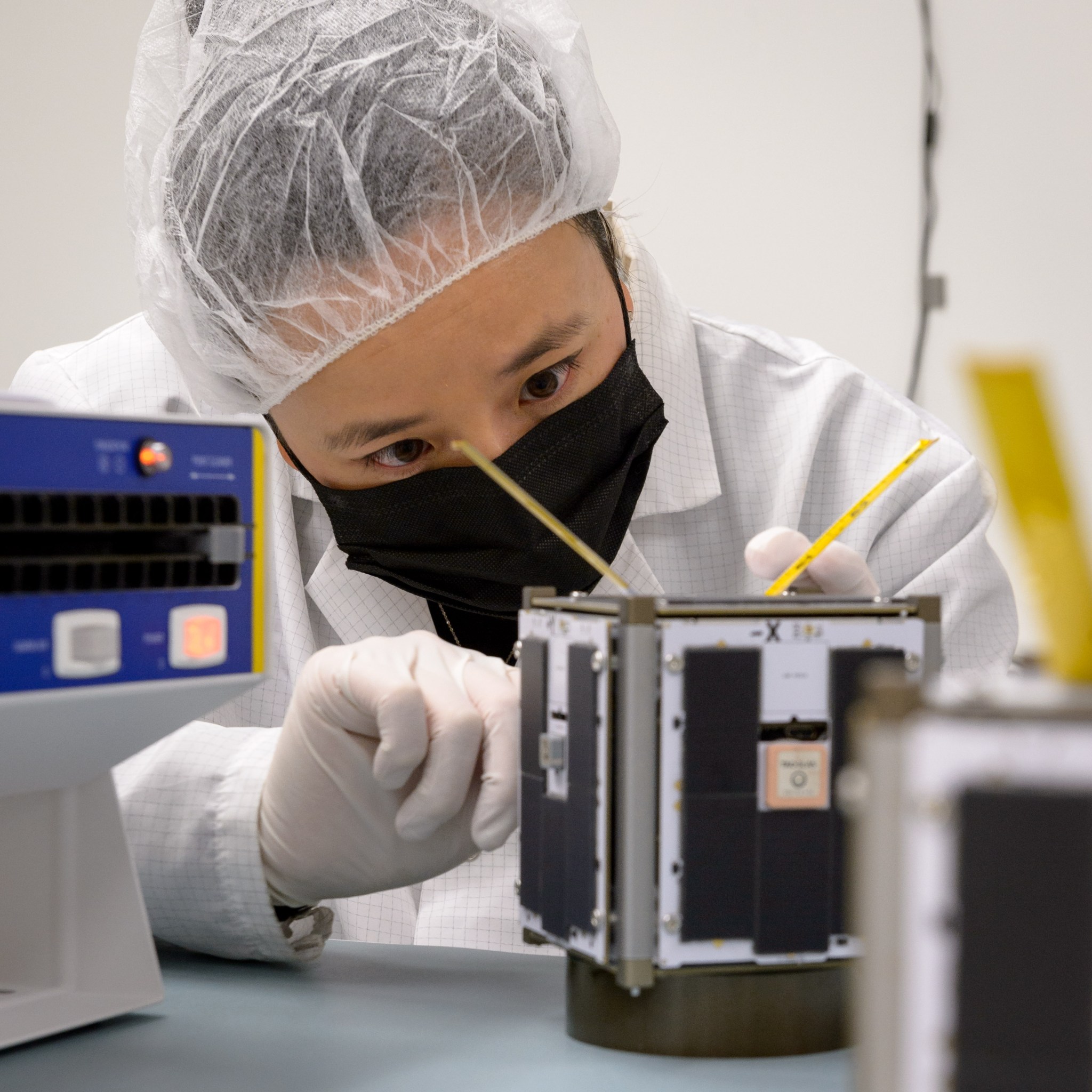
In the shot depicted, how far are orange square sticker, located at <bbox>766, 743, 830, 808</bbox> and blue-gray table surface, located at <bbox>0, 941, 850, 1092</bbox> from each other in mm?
116

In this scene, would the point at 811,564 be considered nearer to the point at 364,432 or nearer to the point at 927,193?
the point at 364,432

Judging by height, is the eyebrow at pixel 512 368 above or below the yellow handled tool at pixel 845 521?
above

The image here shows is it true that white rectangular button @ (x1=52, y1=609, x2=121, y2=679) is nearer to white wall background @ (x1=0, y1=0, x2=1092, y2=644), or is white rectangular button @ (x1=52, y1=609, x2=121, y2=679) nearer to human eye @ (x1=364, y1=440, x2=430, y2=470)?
human eye @ (x1=364, y1=440, x2=430, y2=470)

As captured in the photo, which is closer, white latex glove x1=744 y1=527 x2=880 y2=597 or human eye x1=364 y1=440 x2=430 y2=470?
white latex glove x1=744 y1=527 x2=880 y2=597

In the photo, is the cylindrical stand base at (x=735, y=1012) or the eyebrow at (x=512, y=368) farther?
the eyebrow at (x=512, y=368)

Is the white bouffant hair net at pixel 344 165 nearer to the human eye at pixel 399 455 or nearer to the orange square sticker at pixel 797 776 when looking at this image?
the human eye at pixel 399 455

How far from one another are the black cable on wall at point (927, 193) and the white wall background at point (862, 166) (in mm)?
14

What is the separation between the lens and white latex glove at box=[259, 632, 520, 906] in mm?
690

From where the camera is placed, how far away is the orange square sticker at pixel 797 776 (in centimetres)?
53

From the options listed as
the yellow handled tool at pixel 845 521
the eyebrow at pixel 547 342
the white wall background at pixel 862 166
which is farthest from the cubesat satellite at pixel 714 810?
the white wall background at pixel 862 166

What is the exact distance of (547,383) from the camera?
108 centimetres

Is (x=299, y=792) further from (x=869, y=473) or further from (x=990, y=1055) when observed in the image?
(x=869, y=473)

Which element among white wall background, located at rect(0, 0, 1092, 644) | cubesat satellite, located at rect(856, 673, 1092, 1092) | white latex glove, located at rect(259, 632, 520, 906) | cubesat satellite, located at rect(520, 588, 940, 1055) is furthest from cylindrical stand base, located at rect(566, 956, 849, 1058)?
white wall background, located at rect(0, 0, 1092, 644)

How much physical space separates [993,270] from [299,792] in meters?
1.62
